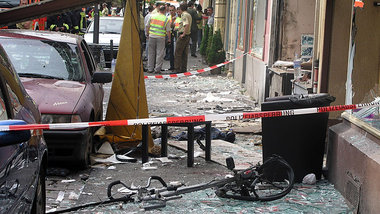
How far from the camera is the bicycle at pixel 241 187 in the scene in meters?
6.61

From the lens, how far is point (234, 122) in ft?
41.5

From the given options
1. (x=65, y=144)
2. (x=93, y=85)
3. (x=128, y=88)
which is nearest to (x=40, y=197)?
(x=65, y=144)

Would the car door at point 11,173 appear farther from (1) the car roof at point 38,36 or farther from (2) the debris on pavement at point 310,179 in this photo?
(1) the car roof at point 38,36

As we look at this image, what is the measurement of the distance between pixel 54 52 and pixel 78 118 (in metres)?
1.56

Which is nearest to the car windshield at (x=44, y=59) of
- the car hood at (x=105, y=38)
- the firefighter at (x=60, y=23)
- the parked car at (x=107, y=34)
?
the firefighter at (x=60, y=23)

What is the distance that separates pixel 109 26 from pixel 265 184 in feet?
60.4

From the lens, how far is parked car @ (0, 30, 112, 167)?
7.93 m

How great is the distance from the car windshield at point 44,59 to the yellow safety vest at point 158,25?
13.6 metres

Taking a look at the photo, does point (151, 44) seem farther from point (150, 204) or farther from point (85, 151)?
point (150, 204)

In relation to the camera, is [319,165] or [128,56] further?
[128,56]

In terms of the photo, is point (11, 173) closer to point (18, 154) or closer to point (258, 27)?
point (18, 154)

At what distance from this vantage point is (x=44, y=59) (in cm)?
914

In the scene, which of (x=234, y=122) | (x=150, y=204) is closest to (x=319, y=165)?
(x=150, y=204)

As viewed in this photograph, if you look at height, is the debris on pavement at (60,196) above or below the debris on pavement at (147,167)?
above
